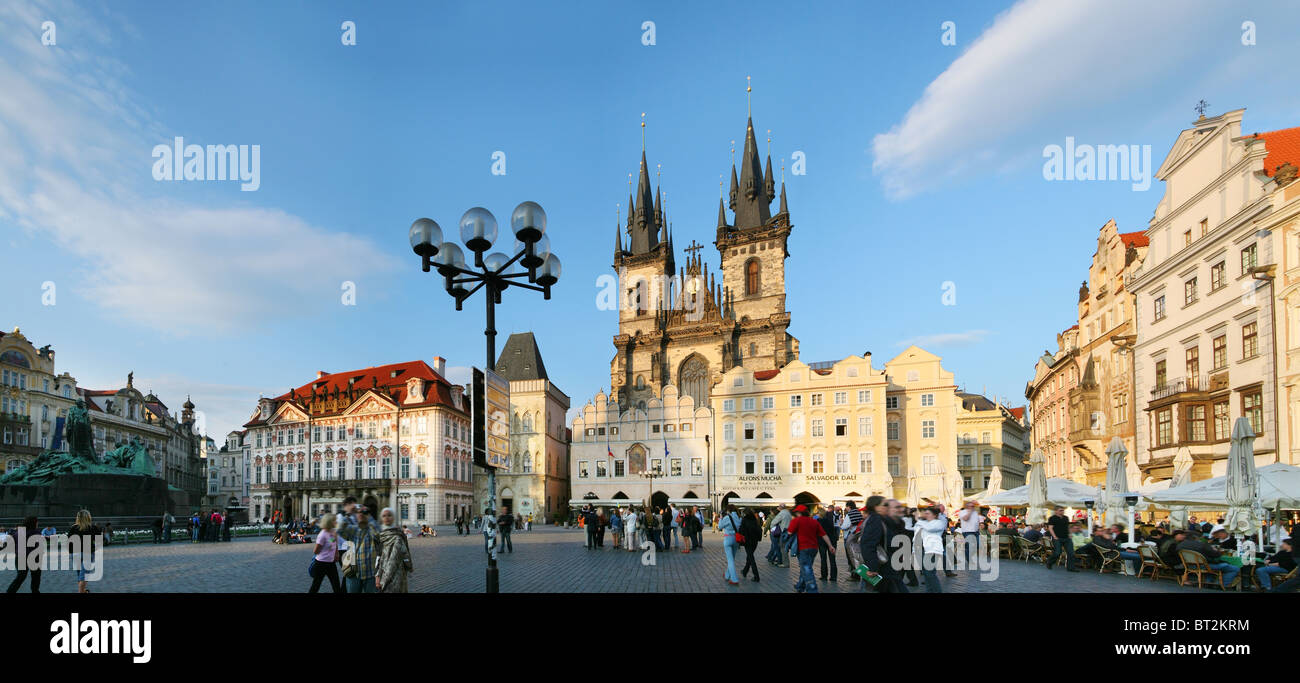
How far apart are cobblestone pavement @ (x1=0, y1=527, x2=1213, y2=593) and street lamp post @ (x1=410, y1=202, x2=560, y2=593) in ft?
17.4

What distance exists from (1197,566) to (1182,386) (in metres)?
20.6

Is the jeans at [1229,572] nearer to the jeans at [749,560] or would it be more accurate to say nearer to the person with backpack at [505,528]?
the jeans at [749,560]

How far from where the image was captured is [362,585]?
9047 mm

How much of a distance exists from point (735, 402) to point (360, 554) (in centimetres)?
5054

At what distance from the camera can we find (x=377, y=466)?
6162 centimetres

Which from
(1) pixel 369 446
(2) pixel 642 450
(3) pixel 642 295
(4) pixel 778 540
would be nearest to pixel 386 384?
(1) pixel 369 446

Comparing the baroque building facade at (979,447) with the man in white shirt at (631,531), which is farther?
the baroque building facade at (979,447)

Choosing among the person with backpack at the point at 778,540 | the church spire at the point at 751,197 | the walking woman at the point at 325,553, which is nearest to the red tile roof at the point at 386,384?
the church spire at the point at 751,197

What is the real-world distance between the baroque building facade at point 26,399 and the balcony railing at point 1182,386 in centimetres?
7281

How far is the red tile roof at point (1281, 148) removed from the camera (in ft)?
92.1

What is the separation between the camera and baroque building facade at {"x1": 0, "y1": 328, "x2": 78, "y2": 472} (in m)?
58.5

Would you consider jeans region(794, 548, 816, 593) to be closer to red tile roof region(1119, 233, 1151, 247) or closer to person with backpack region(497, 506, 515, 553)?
person with backpack region(497, 506, 515, 553)

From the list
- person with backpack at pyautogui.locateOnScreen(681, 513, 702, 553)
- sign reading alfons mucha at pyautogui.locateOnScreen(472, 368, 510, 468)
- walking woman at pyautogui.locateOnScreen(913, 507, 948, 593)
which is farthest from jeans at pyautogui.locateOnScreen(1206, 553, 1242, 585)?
person with backpack at pyautogui.locateOnScreen(681, 513, 702, 553)
